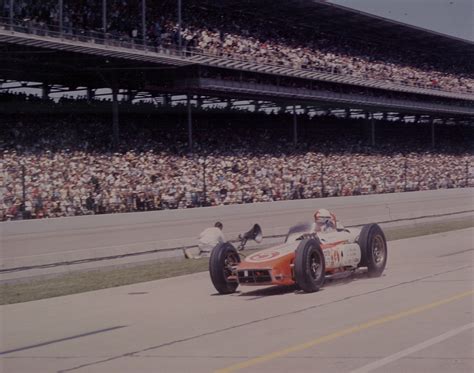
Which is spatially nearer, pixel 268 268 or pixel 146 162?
pixel 268 268

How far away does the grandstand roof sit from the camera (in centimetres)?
4353

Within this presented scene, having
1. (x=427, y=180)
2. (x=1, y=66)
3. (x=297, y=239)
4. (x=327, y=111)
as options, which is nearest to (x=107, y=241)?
(x=297, y=239)

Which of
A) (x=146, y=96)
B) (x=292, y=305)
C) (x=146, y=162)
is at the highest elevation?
(x=146, y=96)

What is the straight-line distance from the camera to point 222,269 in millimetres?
12617

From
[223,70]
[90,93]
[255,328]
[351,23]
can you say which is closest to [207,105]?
[223,70]

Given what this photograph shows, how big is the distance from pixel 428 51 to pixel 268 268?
50.4 meters

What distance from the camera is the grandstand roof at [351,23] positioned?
4353 cm

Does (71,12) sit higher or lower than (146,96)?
higher

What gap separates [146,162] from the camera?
31.0 m

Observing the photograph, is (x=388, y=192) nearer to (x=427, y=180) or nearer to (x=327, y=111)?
(x=427, y=180)

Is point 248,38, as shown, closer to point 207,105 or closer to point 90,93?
point 207,105

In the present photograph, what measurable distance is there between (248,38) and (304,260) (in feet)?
104

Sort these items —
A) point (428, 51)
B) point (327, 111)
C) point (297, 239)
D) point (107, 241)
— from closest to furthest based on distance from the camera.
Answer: point (297, 239), point (107, 241), point (327, 111), point (428, 51)

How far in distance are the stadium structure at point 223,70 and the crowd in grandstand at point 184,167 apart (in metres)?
1.41
